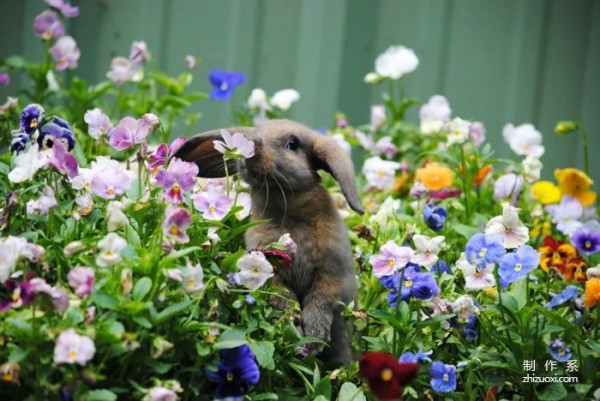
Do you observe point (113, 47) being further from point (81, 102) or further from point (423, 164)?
point (423, 164)

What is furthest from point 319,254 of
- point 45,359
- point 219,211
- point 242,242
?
point 45,359

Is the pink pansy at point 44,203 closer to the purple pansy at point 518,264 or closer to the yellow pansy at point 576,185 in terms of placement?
the purple pansy at point 518,264

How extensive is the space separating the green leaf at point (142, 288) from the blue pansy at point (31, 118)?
744 mm

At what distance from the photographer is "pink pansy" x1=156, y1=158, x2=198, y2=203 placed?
2242 mm

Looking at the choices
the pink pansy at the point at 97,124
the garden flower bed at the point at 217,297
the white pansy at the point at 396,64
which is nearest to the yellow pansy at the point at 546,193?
the garden flower bed at the point at 217,297

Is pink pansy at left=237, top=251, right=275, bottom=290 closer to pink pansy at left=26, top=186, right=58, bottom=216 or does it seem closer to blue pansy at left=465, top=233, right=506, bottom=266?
pink pansy at left=26, top=186, right=58, bottom=216

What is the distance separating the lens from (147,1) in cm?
499

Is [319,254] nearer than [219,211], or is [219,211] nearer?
[219,211]

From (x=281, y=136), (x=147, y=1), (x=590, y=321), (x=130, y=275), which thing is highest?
(x=147, y=1)

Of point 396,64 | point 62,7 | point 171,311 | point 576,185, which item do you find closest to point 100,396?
point 171,311

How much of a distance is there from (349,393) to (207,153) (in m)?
0.90

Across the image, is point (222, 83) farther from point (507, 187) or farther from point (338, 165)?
point (338, 165)

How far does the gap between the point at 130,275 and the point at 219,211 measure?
16.7 inches

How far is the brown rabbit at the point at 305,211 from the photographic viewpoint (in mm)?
2650
